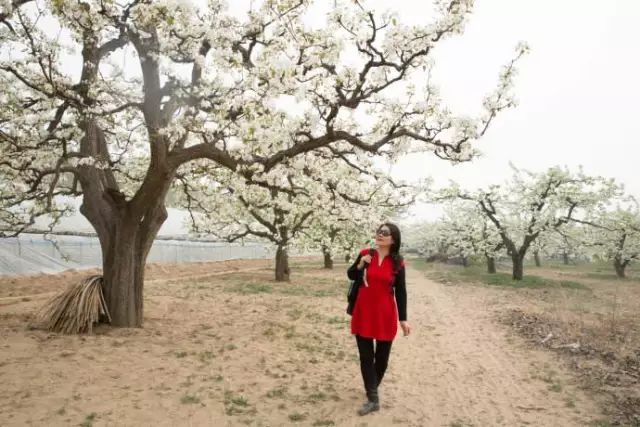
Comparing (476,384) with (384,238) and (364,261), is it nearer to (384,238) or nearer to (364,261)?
(364,261)

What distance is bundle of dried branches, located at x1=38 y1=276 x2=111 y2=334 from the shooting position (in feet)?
27.7

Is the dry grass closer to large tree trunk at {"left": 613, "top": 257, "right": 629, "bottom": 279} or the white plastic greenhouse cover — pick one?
the white plastic greenhouse cover

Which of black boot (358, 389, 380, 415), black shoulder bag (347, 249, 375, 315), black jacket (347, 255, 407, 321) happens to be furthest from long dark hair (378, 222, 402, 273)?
black boot (358, 389, 380, 415)

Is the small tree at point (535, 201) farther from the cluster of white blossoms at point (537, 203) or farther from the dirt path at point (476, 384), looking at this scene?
the dirt path at point (476, 384)

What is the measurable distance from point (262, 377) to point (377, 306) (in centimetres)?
248

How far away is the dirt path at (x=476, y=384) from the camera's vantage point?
5.44 metres

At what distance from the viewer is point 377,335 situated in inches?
207

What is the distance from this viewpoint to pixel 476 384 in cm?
674

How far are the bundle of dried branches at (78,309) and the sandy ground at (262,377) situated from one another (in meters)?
0.33

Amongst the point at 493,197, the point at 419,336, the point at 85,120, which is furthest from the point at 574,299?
the point at 85,120

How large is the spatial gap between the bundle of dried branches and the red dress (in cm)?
574

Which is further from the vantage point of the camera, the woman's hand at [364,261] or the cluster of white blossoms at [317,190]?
the cluster of white blossoms at [317,190]

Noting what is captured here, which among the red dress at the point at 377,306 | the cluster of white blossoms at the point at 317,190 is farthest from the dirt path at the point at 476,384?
the cluster of white blossoms at the point at 317,190

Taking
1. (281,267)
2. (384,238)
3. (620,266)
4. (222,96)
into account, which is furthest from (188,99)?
(620,266)
